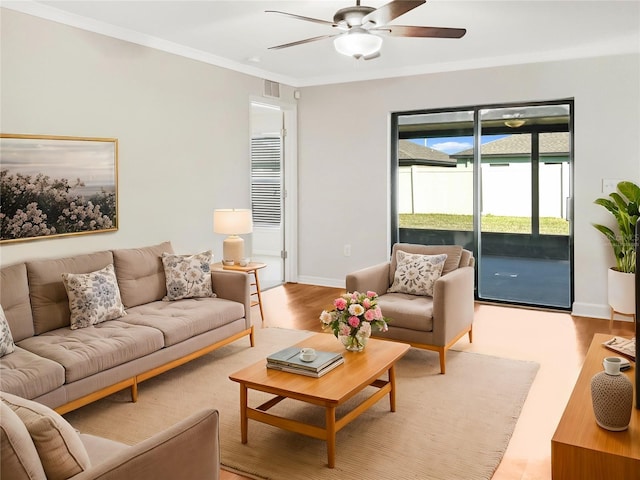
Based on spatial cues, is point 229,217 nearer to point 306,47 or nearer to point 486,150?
point 306,47

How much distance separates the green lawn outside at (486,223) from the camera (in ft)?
19.2

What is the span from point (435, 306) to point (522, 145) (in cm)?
285

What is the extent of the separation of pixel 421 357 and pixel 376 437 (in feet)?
4.57

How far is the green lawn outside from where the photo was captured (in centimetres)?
586

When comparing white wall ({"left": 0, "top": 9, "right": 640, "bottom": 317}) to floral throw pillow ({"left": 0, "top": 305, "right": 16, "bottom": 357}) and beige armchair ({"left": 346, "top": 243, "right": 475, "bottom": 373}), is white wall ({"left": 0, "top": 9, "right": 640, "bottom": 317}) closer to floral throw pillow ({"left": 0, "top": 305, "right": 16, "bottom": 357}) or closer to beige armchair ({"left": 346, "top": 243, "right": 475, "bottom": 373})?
floral throw pillow ({"left": 0, "top": 305, "right": 16, "bottom": 357})

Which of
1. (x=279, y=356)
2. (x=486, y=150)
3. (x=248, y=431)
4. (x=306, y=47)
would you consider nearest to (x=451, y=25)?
(x=306, y=47)

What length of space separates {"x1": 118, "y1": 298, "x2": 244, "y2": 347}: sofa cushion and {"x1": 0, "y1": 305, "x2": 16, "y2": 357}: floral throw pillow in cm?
77

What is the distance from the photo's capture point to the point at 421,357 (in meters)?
4.28

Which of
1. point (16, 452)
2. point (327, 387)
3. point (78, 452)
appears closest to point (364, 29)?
point (327, 387)

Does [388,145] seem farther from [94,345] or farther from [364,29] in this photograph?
[94,345]

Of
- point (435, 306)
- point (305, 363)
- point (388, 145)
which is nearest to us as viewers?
point (305, 363)

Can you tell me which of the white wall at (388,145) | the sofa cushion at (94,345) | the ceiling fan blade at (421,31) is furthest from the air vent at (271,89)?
the sofa cushion at (94,345)

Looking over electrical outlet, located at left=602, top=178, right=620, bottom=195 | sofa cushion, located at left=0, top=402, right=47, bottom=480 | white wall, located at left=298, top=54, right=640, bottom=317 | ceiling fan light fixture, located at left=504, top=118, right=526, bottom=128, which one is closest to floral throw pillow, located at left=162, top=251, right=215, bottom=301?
white wall, located at left=298, top=54, right=640, bottom=317

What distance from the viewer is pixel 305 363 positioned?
117 inches
